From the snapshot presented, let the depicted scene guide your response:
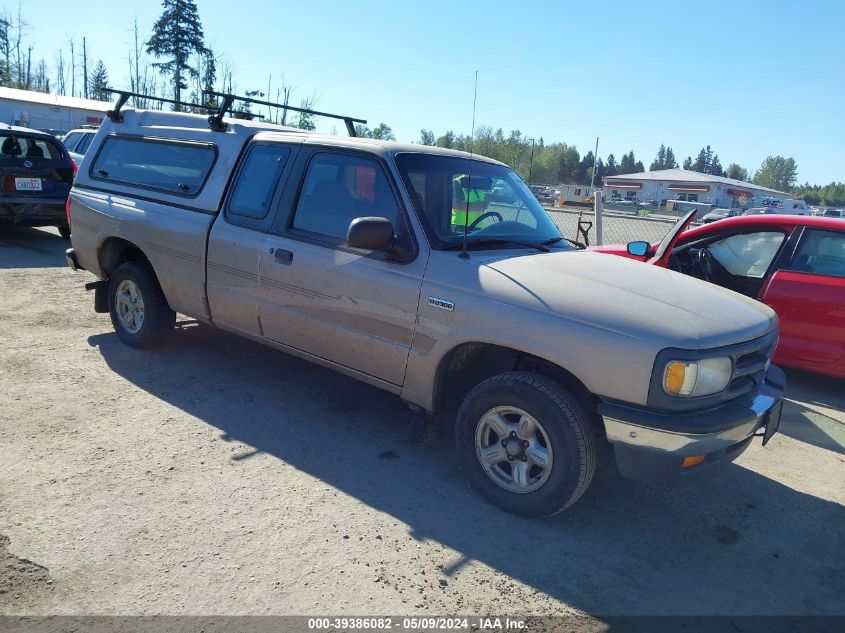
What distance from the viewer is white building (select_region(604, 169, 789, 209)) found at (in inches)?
2943

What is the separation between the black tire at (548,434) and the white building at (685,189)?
7201 centimetres

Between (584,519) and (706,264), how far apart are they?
380 cm

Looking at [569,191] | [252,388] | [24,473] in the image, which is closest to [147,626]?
[24,473]

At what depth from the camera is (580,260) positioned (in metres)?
4.07

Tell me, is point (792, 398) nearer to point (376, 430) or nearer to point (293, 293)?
point (376, 430)

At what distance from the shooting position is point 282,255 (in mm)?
4379

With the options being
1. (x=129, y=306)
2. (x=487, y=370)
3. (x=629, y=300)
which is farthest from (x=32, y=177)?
(x=629, y=300)

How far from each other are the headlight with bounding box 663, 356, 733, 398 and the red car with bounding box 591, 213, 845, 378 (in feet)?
10.2

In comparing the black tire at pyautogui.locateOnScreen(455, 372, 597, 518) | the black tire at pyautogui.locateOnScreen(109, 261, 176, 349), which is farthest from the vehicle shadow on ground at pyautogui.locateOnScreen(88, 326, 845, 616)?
the black tire at pyautogui.locateOnScreen(109, 261, 176, 349)

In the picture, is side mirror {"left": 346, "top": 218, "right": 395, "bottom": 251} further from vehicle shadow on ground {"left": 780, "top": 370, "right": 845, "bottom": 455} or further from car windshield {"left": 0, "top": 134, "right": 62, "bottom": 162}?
car windshield {"left": 0, "top": 134, "right": 62, "bottom": 162}

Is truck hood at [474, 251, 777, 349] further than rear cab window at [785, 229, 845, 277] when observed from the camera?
No

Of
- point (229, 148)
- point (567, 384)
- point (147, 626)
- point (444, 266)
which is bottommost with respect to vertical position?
point (147, 626)

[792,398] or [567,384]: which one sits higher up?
[567,384]

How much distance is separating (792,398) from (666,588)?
142 inches
